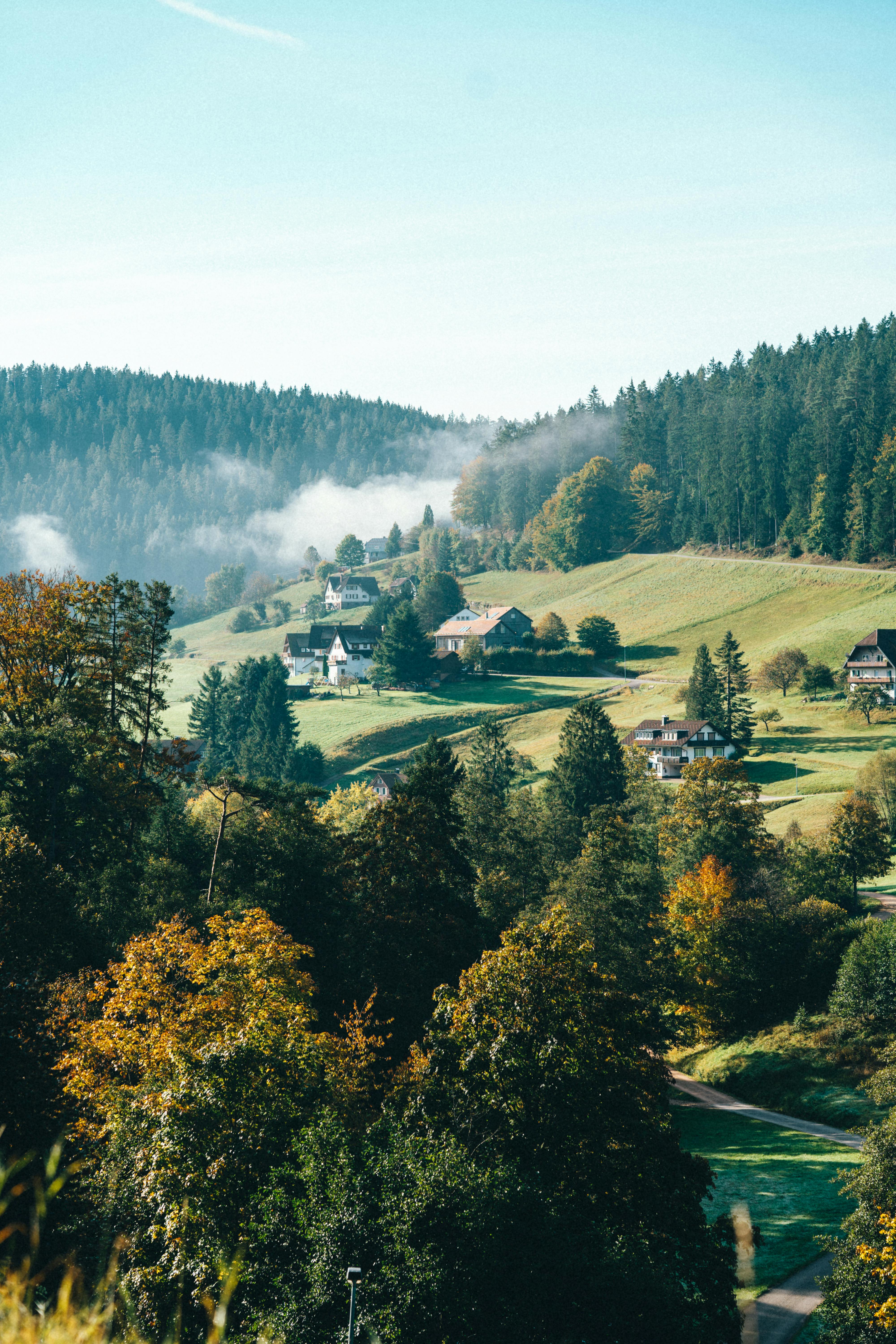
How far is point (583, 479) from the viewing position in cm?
17838

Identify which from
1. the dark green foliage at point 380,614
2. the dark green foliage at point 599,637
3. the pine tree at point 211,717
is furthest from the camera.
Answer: the dark green foliage at point 380,614

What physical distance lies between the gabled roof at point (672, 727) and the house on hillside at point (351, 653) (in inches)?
1866

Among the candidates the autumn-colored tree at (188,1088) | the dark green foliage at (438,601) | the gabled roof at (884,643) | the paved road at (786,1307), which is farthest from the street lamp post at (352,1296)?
the dark green foliage at (438,601)

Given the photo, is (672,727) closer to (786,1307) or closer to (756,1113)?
(756,1113)

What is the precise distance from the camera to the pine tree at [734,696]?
87250 millimetres

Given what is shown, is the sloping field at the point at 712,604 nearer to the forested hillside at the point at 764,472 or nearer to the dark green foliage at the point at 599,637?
the dark green foliage at the point at 599,637

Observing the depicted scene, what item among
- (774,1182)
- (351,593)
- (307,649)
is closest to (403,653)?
(307,649)

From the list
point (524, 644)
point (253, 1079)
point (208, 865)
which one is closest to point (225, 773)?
point (208, 865)

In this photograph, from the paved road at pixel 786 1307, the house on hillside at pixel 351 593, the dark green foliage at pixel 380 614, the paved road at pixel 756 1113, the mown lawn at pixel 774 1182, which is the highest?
the house on hillside at pixel 351 593

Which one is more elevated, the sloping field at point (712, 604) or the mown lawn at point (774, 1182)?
the sloping field at point (712, 604)

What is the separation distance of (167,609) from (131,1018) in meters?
24.0

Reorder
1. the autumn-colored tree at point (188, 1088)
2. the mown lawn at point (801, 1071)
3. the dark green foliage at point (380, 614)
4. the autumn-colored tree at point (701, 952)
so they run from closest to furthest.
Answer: the autumn-colored tree at point (188, 1088)
the mown lawn at point (801, 1071)
the autumn-colored tree at point (701, 952)
the dark green foliage at point (380, 614)

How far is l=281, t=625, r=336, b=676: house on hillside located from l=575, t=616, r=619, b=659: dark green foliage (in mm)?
40589

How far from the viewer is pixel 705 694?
90.6 metres
